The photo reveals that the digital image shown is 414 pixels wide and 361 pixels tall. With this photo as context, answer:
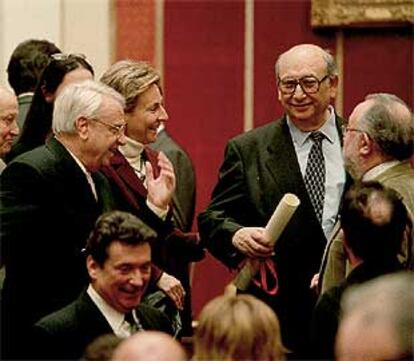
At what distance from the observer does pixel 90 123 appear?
526 centimetres

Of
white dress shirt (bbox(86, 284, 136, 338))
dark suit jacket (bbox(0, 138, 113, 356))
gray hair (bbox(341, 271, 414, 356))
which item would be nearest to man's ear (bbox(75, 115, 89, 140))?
dark suit jacket (bbox(0, 138, 113, 356))

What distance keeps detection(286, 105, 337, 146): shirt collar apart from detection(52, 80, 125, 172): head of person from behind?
2.20 feet

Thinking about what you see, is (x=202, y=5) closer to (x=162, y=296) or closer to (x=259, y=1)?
(x=259, y=1)

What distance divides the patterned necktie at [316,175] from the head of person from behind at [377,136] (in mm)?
334

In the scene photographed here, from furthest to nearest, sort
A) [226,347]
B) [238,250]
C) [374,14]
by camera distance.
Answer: [374,14] → [238,250] → [226,347]

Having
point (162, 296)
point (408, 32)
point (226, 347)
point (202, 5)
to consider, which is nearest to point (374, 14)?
point (408, 32)

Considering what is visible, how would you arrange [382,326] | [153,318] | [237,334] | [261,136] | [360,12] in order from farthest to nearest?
[360,12] → [261,136] → [153,318] → [237,334] → [382,326]

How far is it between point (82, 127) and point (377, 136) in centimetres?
90

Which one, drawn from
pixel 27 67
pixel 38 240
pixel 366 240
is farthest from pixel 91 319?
pixel 27 67

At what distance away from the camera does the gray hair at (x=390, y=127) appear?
5.18 metres

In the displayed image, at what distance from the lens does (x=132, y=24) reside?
301 inches

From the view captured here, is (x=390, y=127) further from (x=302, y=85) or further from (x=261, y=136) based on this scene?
(x=261, y=136)

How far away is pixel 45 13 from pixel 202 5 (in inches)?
27.7

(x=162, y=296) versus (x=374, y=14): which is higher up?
(x=374, y=14)
